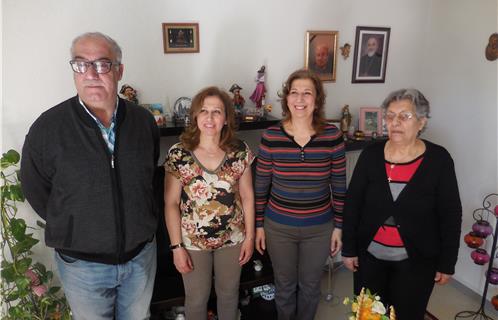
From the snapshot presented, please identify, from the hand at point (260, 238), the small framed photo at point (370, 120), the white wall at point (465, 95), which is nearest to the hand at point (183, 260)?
the hand at point (260, 238)

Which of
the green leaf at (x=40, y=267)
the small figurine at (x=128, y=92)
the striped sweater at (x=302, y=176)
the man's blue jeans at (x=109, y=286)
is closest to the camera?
the man's blue jeans at (x=109, y=286)

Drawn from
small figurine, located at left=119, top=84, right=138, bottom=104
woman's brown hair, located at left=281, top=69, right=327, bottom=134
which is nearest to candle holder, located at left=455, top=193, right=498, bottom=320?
woman's brown hair, located at left=281, top=69, right=327, bottom=134

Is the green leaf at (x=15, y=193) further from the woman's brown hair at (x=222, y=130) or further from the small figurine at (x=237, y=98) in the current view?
the small figurine at (x=237, y=98)

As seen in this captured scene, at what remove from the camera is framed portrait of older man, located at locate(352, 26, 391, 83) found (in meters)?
2.39

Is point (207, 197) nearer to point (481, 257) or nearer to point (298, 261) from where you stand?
point (298, 261)

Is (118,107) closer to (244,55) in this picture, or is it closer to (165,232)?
(165,232)

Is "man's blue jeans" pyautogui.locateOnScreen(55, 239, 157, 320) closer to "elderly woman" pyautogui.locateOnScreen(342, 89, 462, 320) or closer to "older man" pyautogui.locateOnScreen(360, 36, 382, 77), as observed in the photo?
"elderly woman" pyautogui.locateOnScreen(342, 89, 462, 320)

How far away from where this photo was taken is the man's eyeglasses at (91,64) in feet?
3.82

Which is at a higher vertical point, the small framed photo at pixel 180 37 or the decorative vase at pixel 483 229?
the small framed photo at pixel 180 37

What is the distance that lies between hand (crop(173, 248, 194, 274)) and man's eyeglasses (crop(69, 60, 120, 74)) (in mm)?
811

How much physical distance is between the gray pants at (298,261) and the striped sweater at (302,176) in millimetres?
51

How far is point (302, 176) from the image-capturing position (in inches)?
61.3

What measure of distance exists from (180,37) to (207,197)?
92 cm

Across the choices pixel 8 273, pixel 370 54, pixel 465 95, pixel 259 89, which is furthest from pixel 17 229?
pixel 465 95
